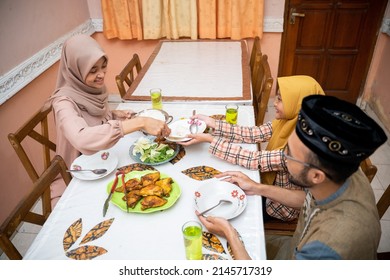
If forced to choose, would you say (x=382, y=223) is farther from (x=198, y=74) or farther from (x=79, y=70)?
(x=79, y=70)

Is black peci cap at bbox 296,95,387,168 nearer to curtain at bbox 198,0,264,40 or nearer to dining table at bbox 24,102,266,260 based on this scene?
dining table at bbox 24,102,266,260

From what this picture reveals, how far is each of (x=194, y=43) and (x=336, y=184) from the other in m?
2.43

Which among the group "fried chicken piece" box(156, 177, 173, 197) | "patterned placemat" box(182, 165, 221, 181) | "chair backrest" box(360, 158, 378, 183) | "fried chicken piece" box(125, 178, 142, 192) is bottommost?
"patterned placemat" box(182, 165, 221, 181)

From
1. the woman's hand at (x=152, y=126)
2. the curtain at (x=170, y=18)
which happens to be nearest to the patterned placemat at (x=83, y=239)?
the woman's hand at (x=152, y=126)

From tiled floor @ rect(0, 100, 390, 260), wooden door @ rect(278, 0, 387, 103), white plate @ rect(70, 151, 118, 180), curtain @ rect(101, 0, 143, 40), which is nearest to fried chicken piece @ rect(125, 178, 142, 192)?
white plate @ rect(70, 151, 118, 180)

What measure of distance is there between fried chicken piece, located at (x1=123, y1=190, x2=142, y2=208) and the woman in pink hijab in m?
0.29

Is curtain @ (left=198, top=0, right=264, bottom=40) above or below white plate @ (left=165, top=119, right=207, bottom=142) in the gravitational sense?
above

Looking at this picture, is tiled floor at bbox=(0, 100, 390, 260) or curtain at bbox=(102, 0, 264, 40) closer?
tiled floor at bbox=(0, 100, 390, 260)

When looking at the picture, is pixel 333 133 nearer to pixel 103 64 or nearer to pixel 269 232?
pixel 269 232

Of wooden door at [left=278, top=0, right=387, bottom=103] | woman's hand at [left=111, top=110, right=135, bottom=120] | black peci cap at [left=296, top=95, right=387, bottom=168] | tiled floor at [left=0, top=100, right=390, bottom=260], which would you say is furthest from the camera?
wooden door at [left=278, top=0, right=387, bottom=103]

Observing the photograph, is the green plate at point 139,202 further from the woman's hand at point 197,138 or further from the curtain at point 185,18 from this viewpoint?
the curtain at point 185,18

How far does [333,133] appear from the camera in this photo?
89cm

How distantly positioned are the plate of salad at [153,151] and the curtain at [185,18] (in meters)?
2.03

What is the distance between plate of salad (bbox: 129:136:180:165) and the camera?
4.95 ft
